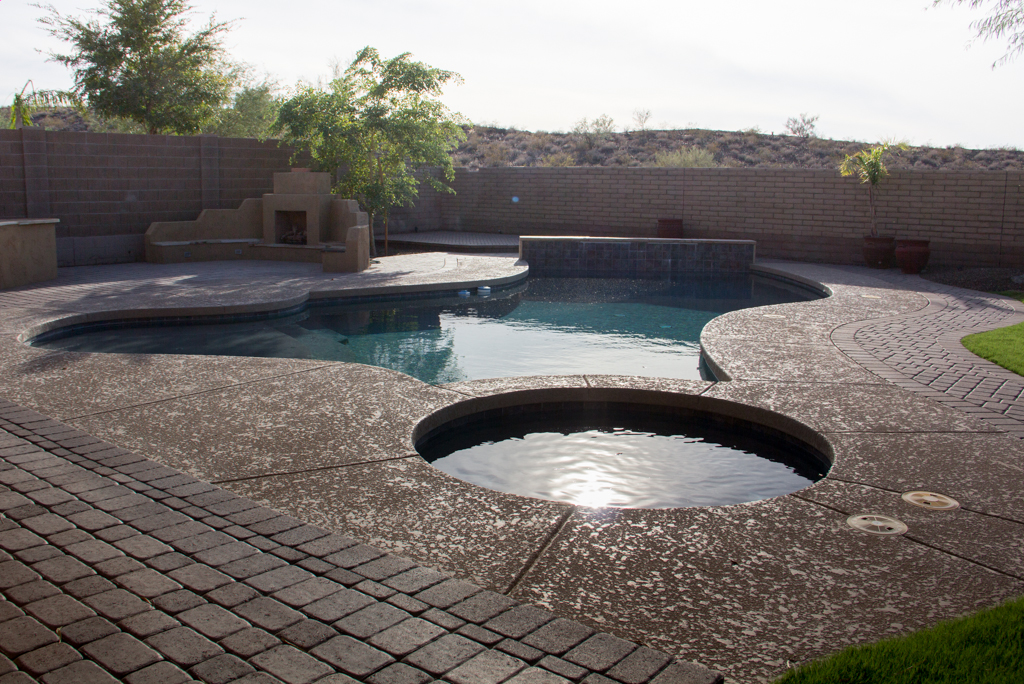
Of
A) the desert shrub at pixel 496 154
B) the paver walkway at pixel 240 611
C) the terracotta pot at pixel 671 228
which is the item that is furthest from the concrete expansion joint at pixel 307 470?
the desert shrub at pixel 496 154

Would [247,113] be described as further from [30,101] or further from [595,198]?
[595,198]

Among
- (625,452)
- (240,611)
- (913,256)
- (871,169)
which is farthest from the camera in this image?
(871,169)

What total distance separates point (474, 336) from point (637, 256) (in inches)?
246

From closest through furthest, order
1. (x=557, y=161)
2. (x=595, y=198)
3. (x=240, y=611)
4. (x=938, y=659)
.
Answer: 1. (x=938, y=659)
2. (x=240, y=611)
3. (x=595, y=198)
4. (x=557, y=161)

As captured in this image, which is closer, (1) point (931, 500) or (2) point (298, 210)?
(1) point (931, 500)

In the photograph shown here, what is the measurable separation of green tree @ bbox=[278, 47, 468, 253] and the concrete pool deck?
6805mm

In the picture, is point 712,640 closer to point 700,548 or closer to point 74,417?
point 700,548

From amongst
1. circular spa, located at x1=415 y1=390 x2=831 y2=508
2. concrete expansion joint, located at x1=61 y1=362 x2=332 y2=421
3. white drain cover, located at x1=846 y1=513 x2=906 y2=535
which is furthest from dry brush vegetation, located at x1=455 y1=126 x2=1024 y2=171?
white drain cover, located at x1=846 y1=513 x2=906 y2=535

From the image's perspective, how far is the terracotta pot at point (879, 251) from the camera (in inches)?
544

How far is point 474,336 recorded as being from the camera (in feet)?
27.6

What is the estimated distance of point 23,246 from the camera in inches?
396

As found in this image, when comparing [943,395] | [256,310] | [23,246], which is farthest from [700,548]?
[23,246]

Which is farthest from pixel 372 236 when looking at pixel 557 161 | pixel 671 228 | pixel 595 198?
pixel 557 161

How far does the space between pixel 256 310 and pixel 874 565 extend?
7265 mm
